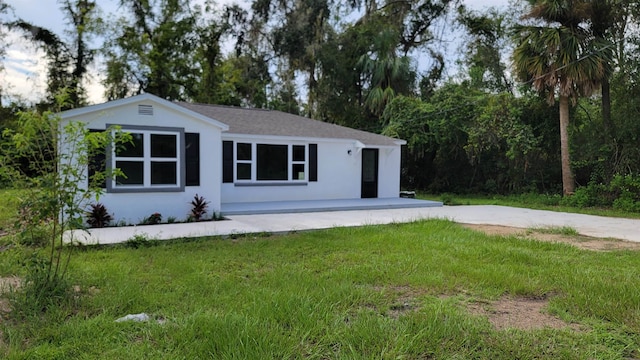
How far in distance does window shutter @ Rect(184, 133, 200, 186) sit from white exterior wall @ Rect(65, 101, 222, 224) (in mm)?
96

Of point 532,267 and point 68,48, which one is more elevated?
point 68,48

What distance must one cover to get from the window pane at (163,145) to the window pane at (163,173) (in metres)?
0.20

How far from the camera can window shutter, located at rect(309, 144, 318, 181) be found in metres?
13.2

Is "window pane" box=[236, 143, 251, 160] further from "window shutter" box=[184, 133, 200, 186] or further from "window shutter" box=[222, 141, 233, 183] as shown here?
"window shutter" box=[184, 133, 200, 186]

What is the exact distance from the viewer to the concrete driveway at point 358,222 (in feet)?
25.9

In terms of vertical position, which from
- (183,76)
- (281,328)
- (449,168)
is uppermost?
(183,76)

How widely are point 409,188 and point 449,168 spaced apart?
7.03 ft

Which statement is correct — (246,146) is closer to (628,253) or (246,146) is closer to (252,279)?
(252,279)

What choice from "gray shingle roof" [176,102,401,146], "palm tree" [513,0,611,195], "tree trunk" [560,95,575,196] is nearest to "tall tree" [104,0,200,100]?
"gray shingle roof" [176,102,401,146]

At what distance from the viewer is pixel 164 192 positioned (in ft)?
31.0

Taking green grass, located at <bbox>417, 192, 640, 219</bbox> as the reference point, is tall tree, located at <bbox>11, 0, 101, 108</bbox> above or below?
above

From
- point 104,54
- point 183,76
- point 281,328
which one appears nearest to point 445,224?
point 281,328

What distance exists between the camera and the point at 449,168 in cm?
1858

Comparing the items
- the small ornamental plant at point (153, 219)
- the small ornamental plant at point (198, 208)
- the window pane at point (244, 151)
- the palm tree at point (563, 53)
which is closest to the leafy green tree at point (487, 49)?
the palm tree at point (563, 53)
